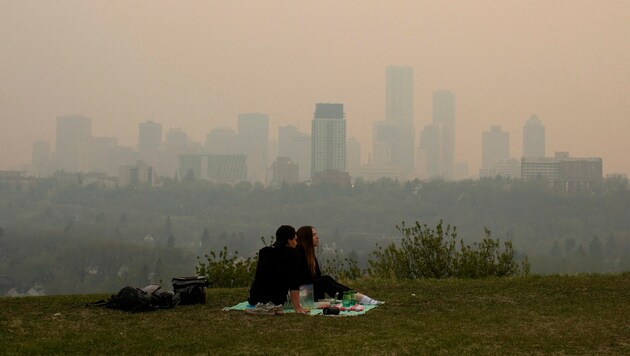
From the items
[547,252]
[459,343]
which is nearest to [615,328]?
[459,343]

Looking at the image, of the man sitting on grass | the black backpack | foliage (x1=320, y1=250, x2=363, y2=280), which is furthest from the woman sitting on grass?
foliage (x1=320, y1=250, x2=363, y2=280)

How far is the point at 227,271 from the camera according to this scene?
20.8m

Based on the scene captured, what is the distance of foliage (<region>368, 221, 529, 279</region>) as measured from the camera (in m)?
21.5

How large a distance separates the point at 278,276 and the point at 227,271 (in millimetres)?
7525

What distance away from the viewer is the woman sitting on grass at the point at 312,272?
14055 mm

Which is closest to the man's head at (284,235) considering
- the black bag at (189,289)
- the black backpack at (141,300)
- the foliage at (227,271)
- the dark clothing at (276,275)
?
the dark clothing at (276,275)

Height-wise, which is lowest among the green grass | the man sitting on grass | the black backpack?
the green grass

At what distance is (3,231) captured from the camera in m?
196

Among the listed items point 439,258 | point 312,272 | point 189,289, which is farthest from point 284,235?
point 439,258

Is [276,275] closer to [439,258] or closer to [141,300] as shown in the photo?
[141,300]

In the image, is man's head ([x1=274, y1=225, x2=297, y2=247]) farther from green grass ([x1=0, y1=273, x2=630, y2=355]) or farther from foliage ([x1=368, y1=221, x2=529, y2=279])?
foliage ([x1=368, y1=221, x2=529, y2=279])

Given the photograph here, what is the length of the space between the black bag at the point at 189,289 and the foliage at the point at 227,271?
5.80 meters

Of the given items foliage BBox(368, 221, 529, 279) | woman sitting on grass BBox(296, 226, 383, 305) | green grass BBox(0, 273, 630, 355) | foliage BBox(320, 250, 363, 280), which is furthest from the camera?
foliage BBox(320, 250, 363, 280)

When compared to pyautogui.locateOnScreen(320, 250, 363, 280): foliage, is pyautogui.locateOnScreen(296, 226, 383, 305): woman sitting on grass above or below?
above
